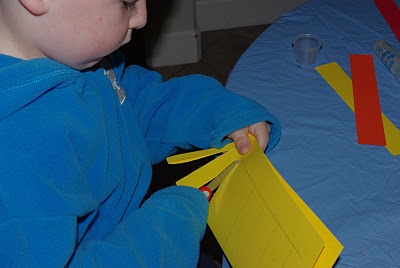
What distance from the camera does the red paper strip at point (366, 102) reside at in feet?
3.33

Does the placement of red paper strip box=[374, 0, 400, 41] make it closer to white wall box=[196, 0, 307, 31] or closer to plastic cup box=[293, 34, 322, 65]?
plastic cup box=[293, 34, 322, 65]

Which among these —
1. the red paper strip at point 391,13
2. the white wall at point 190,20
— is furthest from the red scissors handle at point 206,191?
the white wall at point 190,20

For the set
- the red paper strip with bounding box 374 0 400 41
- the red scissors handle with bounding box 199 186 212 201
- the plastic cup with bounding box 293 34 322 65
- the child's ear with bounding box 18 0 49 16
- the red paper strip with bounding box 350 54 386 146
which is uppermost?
the child's ear with bounding box 18 0 49 16

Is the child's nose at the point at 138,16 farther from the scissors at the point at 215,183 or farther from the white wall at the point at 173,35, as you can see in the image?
the white wall at the point at 173,35

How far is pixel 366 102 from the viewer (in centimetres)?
109

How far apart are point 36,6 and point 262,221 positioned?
1.42ft

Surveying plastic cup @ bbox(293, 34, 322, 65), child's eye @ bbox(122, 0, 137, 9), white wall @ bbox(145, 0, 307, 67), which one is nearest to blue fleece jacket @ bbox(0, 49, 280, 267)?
child's eye @ bbox(122, 0, 137, 9)

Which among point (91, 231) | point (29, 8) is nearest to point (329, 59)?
point (91, 231)

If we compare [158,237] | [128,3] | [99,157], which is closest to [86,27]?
[128,3]

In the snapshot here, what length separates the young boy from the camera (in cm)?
62

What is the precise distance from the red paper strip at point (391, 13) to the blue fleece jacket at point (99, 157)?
501 millimetres

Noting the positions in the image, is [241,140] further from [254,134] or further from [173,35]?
[173,35]

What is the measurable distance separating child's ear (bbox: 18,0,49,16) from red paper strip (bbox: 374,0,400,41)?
89 centimetres

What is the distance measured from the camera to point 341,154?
974mm
